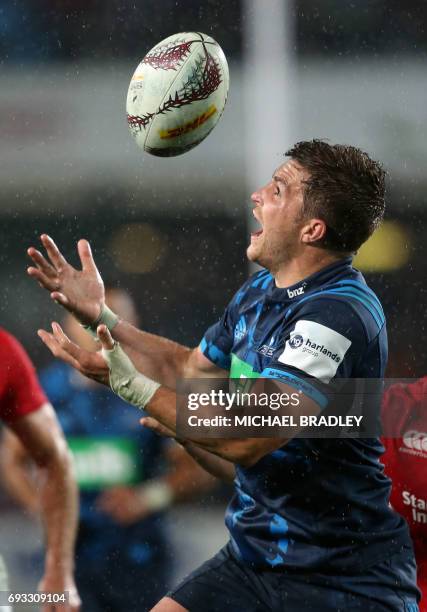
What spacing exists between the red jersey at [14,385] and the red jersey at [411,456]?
37.9 inches

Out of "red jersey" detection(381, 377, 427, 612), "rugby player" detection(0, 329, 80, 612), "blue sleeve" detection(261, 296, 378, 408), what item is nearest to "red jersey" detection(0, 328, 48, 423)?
"rugby player" detection(0, 329, 80, 612)

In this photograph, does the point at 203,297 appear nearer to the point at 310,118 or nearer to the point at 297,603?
the point at 310,118

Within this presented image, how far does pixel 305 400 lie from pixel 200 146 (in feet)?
15.2

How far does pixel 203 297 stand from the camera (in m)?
5.77

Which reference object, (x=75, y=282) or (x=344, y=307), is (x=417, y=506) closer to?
(x=344, y=307)

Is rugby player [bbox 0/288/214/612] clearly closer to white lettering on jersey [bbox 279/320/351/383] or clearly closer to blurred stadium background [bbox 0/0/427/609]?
white lettering on jersey [bbox 279/320/351/383]

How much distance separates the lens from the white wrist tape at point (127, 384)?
2088mm

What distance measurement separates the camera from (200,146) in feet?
21.2

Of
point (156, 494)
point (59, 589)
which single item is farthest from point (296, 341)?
point (156, 494)

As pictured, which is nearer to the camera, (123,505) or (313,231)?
(313,231)

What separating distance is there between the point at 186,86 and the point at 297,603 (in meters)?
1.40

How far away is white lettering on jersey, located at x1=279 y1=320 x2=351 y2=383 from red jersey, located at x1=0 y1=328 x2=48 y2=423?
2.96 ft

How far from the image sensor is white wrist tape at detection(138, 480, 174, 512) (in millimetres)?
3596

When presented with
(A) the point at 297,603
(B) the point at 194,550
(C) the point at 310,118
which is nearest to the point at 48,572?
(A) the point at 297,603
